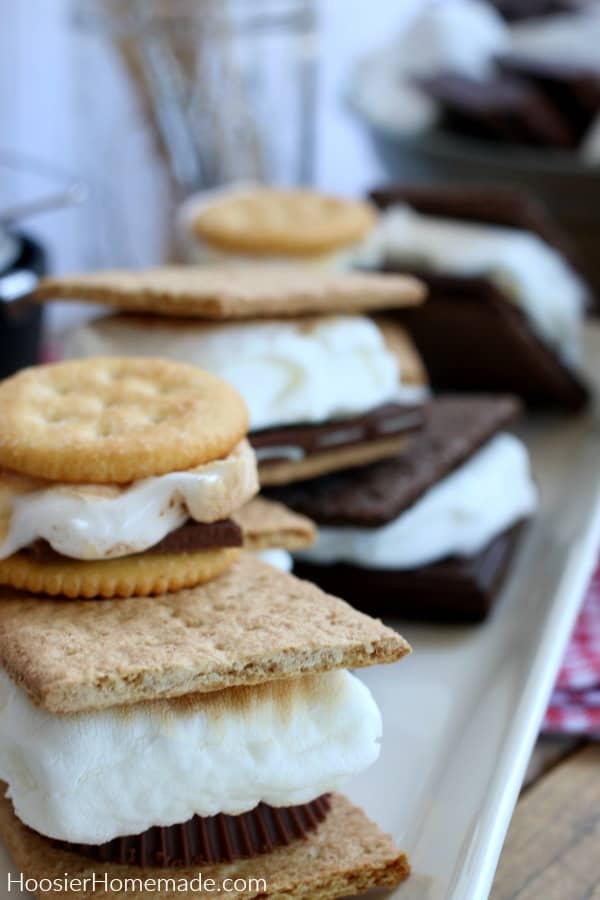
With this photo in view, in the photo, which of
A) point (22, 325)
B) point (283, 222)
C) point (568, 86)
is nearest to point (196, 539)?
point (22, 325)

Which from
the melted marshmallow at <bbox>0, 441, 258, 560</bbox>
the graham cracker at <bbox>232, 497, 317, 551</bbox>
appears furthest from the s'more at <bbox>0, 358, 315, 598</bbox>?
the graham cracker at <bbox>232, 497, 317, 551</bbox>

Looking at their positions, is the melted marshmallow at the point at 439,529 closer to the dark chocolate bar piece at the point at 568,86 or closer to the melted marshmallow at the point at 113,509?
the melted marshmallow at the point at 113,509

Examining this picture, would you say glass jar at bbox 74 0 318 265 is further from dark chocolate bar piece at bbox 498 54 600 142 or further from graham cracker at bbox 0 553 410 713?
graham cracker at bbox 0 553 410 713

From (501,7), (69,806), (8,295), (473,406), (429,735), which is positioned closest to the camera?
(69,806)

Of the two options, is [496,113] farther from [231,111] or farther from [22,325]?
[22,325]

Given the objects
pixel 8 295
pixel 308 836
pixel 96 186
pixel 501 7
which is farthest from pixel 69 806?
pixel 501 7

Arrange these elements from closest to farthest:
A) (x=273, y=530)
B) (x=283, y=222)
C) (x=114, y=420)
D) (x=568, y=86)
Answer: (x=114, y=420), (x=273, y=530), (x=283, y=222), (x=568, y=86)

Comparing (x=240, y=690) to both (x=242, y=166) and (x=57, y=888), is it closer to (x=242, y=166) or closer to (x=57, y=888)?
(x=57, y=888)
